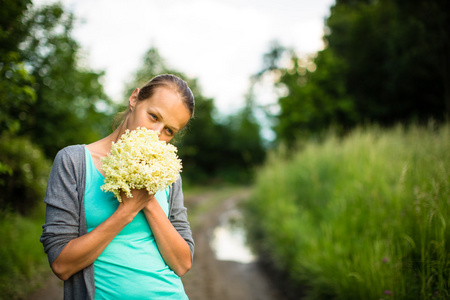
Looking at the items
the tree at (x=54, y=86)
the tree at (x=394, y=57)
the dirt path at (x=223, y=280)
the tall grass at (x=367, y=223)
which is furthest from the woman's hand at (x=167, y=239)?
the tree at (x=394, y=57)

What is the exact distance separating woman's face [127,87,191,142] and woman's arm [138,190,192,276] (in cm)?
44

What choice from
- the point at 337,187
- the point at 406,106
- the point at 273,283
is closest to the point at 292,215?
the point at 337,187

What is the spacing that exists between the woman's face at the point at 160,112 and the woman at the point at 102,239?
0.93 ft

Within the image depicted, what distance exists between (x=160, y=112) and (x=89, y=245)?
31.3 inches

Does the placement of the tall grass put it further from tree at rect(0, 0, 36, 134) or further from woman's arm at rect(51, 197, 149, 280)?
tree at rect(0, 0, 36, 134)

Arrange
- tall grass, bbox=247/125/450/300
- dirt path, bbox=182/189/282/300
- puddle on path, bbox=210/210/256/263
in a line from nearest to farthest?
tall grass, bbox=247/125/450/300
dirt path, bbox=182/189/282/300
puddle on path, bbox=210/210/256/263

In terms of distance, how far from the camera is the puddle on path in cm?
636

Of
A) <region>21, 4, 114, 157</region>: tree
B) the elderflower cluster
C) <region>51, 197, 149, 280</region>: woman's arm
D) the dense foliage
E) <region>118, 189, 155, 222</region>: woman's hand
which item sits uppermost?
the dense foliage

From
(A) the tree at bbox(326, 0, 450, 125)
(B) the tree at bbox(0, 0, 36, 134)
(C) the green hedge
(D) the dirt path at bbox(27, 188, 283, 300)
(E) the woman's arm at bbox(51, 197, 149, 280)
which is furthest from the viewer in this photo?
(A) the tree at bbox(326, 0, 450, 125)

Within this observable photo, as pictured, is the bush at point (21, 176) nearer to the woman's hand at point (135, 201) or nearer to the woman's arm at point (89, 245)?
the woman's arm at point (89, 245)

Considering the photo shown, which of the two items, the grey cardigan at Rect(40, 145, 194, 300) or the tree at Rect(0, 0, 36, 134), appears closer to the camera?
the grey cardigan at Rect(40, 145, 194, 300)

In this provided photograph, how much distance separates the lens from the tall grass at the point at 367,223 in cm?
264

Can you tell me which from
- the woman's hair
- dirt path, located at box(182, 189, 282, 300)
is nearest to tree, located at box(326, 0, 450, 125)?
dirt path, located at box(182, 189, 282, 300)

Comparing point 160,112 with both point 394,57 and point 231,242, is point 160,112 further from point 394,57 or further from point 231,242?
point 394,57
